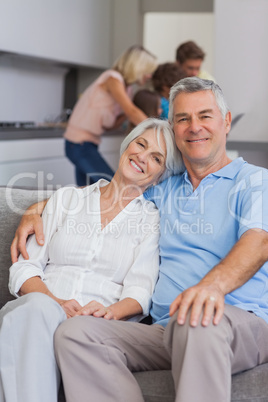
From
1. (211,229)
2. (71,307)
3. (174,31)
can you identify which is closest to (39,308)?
(71,307)

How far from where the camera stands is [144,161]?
2.18 m

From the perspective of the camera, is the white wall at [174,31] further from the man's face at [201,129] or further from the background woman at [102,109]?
the man's face at [201,129]

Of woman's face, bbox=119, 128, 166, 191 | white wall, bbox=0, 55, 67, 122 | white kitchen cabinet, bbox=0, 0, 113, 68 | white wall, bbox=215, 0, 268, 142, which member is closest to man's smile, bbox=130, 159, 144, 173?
woman's face, bbox=119, 128, 166, 191

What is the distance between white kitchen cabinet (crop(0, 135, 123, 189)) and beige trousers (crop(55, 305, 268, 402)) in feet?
7.99

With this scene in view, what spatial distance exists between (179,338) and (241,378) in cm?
26

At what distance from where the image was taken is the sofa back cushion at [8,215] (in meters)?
2.26

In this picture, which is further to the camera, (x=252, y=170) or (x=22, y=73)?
(x=22, y=73)

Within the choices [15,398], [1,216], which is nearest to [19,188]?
[1,216]

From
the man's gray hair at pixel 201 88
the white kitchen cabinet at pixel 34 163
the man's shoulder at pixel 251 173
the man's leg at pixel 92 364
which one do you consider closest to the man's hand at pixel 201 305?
the man's leg at pixel 92 364

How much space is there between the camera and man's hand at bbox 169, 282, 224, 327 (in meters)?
1.56

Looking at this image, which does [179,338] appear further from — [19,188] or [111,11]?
[111,11]

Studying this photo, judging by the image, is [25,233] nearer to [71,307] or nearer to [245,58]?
[71,307]

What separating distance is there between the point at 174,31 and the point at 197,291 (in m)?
6.48

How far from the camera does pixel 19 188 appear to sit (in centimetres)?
248
